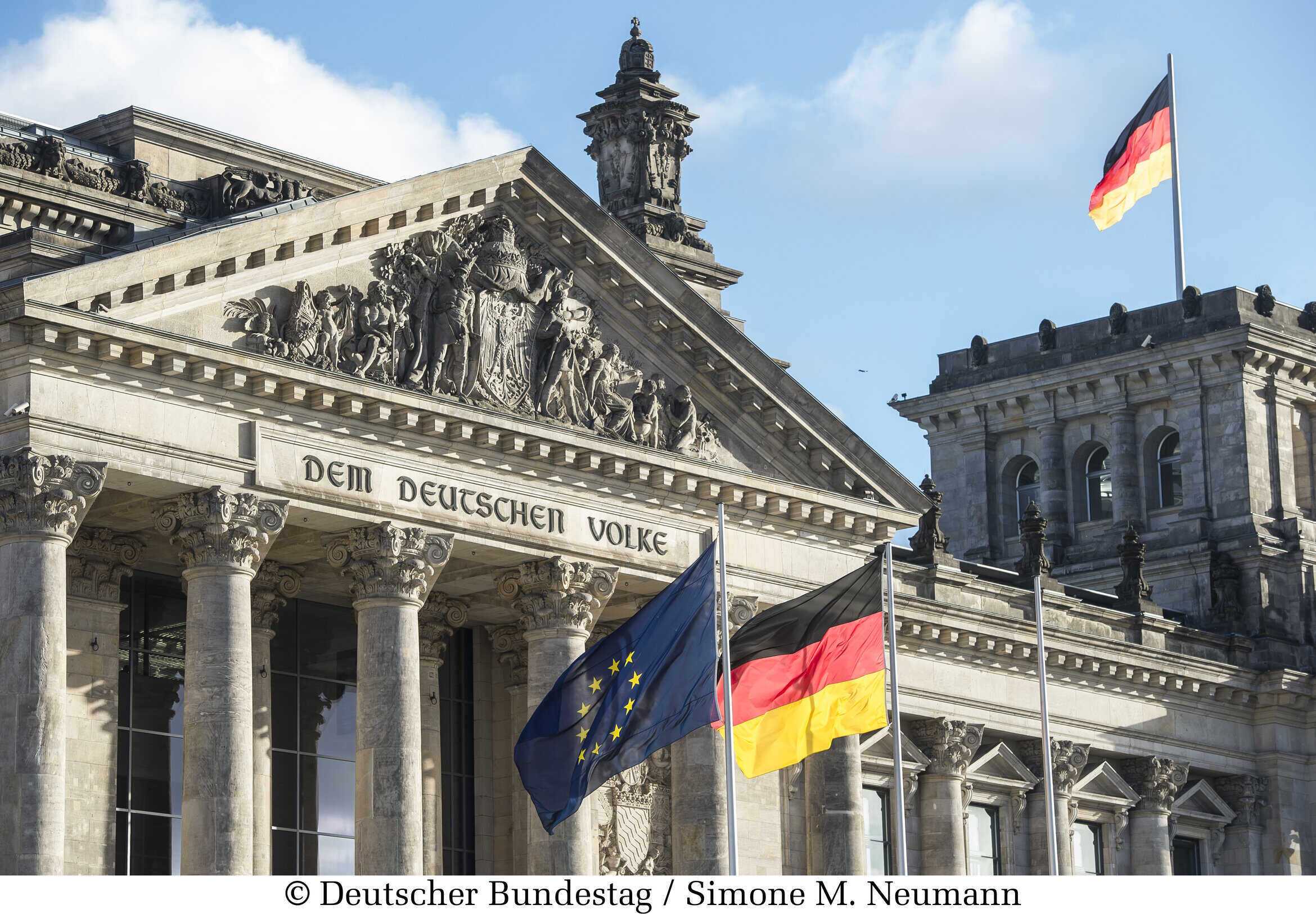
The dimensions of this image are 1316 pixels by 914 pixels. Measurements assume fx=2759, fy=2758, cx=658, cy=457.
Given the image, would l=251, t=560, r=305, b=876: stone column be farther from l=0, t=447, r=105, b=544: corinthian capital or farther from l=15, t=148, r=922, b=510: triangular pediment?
l=0, t=447, r=105, b=544: corinthian capital

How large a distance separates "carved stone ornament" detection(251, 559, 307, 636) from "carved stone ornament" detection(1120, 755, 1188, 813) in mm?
24259

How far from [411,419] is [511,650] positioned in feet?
25.8

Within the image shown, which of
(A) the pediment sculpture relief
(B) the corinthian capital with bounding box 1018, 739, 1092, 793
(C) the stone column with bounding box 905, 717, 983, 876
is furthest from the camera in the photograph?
(B) the corinthian capital with bounding box 1018, 739, 1092, 793

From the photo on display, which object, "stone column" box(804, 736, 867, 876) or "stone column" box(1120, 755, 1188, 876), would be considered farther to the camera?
"stone column" box(1120, 755, 1188, 876)

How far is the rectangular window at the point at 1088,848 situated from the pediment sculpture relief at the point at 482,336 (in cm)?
1833

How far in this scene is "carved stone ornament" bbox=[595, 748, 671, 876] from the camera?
48625mm

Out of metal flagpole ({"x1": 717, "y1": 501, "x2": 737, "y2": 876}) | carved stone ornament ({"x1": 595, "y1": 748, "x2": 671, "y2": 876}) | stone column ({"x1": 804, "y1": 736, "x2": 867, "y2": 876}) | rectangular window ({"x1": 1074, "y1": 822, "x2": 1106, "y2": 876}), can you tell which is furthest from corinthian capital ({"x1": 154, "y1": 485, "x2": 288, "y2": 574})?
rectangular window ({"x1": 1074, "y1": 822, "x2": 1106, "y2": 876})

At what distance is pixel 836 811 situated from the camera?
163ft

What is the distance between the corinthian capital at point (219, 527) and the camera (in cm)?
4081

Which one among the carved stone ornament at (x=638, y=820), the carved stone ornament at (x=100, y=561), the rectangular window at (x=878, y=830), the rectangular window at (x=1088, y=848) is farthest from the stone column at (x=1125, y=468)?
the carved stone ornament at (x=100, y=561)

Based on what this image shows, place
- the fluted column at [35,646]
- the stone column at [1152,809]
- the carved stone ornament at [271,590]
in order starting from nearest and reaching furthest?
the fluted column at [35,646]
the carved stone ornament at [271,590]
the stone column at [1152,809]

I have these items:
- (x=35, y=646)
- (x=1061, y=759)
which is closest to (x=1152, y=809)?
(x=1061, y=759)

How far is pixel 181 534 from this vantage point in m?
41.2

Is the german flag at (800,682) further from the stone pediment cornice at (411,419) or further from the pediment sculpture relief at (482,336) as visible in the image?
the pediment sculpture relief at (482,336)
